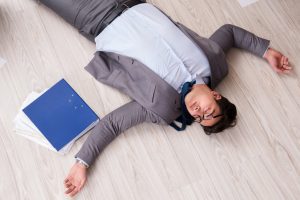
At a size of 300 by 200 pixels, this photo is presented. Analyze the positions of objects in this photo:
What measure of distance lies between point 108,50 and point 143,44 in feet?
0.48

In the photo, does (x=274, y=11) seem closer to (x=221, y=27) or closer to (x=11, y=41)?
(x=221, y=27)

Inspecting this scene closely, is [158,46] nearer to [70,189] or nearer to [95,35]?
[95,35]

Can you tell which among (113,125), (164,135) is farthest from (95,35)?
(164,135)

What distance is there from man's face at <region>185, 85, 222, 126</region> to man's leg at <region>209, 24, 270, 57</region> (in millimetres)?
298

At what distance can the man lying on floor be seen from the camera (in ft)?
4.03

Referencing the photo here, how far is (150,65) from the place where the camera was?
4.19 ft

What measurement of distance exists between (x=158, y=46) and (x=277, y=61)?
1.69 feet

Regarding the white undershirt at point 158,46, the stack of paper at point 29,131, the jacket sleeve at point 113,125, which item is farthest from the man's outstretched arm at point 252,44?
the stack of paper at point 29,131

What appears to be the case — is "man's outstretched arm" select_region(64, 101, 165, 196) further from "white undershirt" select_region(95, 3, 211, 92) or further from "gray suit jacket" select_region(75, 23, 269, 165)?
"white undershirt" select_region(95, 3, 211, 92)

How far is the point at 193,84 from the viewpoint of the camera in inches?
49.1

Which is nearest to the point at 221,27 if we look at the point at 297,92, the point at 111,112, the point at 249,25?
the point at 249,25

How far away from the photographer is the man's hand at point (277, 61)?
1.42 meters

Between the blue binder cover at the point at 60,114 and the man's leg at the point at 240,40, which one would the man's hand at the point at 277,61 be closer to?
the man's leg at the point at 240,40

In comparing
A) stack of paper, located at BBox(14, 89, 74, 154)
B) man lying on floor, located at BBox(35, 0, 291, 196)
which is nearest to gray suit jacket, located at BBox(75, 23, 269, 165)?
man lying on floor, located at BBox(35, 0, 291, 196)
